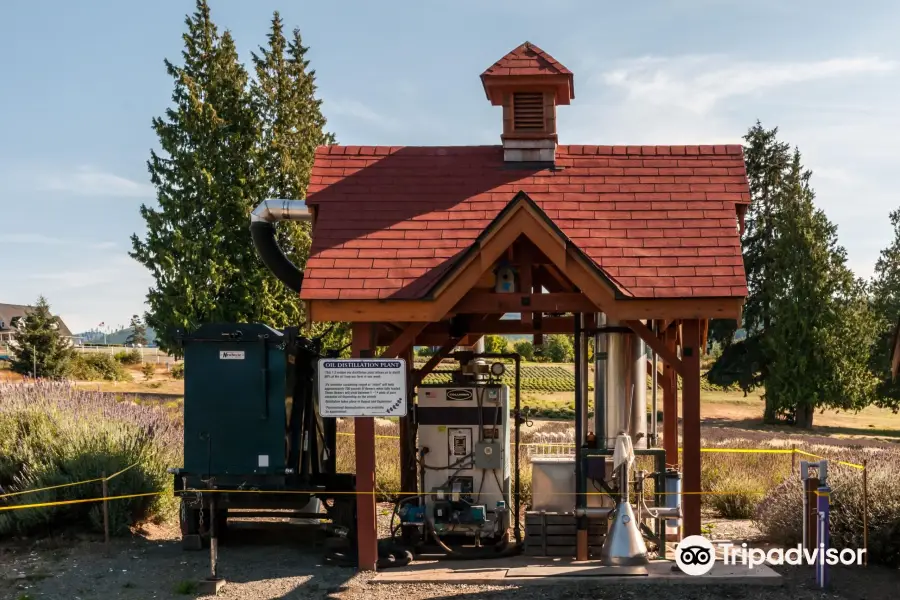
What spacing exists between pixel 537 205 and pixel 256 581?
5.11m

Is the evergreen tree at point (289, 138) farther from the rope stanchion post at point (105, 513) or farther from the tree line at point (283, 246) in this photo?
the rope stanchion post at point (105, 513)

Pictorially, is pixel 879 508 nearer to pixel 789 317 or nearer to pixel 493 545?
pixel 493 545

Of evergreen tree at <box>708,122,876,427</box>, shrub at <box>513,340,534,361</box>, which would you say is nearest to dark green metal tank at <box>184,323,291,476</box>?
evergreen tree at <box>708,122,876,427</box>

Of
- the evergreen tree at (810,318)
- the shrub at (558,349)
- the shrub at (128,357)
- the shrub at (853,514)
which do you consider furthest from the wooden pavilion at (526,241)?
the shrub at (558,349)

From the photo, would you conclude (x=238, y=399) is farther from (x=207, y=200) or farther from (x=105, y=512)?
(x=207, y=200)

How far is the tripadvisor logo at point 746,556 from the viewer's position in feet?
30.9

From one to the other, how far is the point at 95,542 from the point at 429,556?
4.18 m

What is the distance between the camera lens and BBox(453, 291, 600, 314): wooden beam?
33.3 feet

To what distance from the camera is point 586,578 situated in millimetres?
9234

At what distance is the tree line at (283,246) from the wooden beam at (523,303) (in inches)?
871

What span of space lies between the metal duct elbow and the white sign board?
10.1ft

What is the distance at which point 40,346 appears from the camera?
43.0m

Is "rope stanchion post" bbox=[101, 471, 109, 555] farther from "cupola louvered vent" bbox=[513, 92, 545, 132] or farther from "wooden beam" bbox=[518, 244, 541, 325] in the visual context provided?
"cupola louvered vent" bbox=[513, 92, 545, 132]

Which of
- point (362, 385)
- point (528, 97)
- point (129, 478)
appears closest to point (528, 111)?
point (528, 97)
